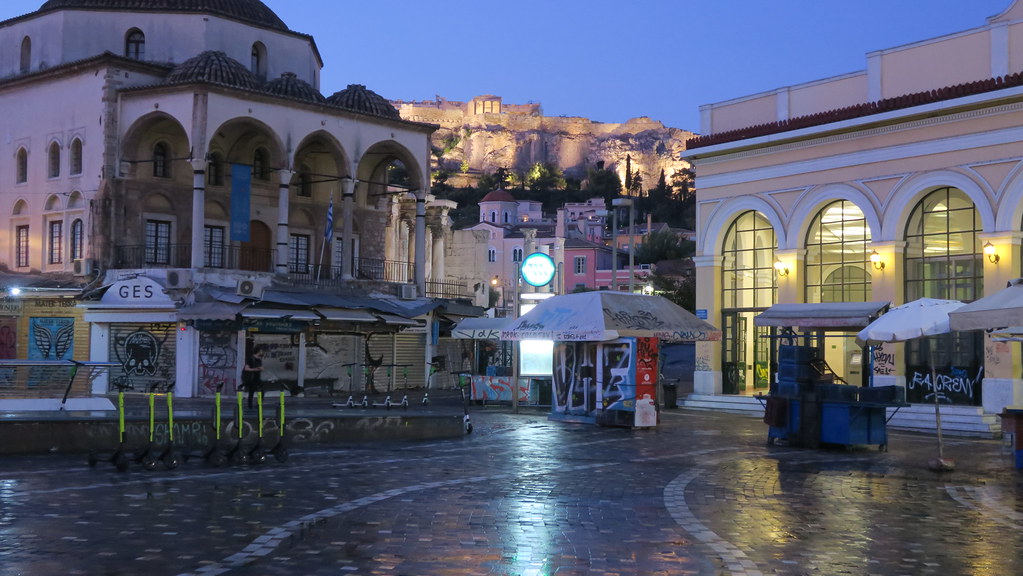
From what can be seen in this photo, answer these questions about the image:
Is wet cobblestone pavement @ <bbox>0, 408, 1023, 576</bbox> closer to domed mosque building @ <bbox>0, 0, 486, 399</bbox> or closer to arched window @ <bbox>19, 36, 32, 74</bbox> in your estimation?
domed mosque building @ <bbox>0, 0, 486, 399</bbox>

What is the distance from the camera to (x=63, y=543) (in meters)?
9.12

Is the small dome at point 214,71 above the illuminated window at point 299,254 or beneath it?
above

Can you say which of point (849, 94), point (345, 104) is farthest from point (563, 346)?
point (345, 104)

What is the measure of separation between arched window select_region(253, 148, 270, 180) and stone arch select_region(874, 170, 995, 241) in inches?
893

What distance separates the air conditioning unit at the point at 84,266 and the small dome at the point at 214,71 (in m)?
6.39

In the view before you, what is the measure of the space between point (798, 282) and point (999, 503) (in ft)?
55.2

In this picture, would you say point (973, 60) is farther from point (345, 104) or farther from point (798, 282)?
point (345, 104)

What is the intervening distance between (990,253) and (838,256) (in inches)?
192

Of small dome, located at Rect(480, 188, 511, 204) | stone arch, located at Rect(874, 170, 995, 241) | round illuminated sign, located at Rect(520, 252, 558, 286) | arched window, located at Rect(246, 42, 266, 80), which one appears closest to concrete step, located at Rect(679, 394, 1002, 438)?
stone arch, located at Rect(874, 170, 995, 241)

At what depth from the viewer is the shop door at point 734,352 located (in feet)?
102

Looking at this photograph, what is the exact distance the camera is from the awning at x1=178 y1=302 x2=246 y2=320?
106 ft

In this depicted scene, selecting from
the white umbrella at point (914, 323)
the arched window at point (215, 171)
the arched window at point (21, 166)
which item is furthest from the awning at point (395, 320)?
the white umbrella at point (914, 323)

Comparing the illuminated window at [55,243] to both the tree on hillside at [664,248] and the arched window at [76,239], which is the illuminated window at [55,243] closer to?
the arched window at [76,239]

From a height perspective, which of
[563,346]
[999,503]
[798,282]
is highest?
[798,282]
